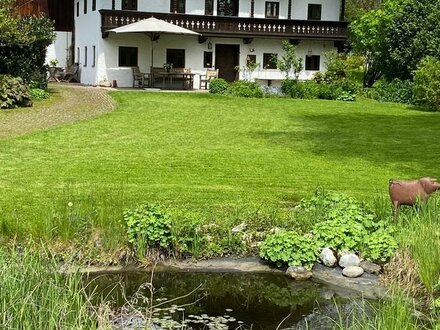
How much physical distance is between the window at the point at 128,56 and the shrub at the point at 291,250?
2655cm

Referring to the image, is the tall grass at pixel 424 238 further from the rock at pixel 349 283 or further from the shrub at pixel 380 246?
the rock at pixel 349 283

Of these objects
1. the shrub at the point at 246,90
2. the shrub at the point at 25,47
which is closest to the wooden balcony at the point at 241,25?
the shrub at the point at 246,90

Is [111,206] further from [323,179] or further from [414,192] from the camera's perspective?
[323,179]

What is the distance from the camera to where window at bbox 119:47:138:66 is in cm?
3350

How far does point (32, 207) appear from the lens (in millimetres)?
9664

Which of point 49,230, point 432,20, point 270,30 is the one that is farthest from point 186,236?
point 270,30

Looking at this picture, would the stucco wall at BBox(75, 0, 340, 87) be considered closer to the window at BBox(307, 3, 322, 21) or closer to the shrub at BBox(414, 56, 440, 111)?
the window at BBox(307, 3, 322, 21)

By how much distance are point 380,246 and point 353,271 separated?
416 millimetres

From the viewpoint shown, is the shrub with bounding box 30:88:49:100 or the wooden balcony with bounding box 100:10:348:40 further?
the wooden balcony with bounding box 100:10:348:40

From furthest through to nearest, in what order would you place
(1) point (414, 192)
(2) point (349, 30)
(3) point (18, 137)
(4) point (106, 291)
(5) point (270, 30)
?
(2) point (349, 30) < (5) point (270, 30) < (3) point (18, 137) < (1) point (414, 192) < (4) point (106, 291)

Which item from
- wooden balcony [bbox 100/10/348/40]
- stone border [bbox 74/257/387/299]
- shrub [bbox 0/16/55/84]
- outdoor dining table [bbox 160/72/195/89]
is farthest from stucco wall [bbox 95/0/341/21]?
stone border [bbox 74/257/387/299]

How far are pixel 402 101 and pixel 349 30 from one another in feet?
38.3

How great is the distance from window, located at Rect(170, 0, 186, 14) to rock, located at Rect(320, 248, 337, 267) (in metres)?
27.8

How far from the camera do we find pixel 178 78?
33000mm
